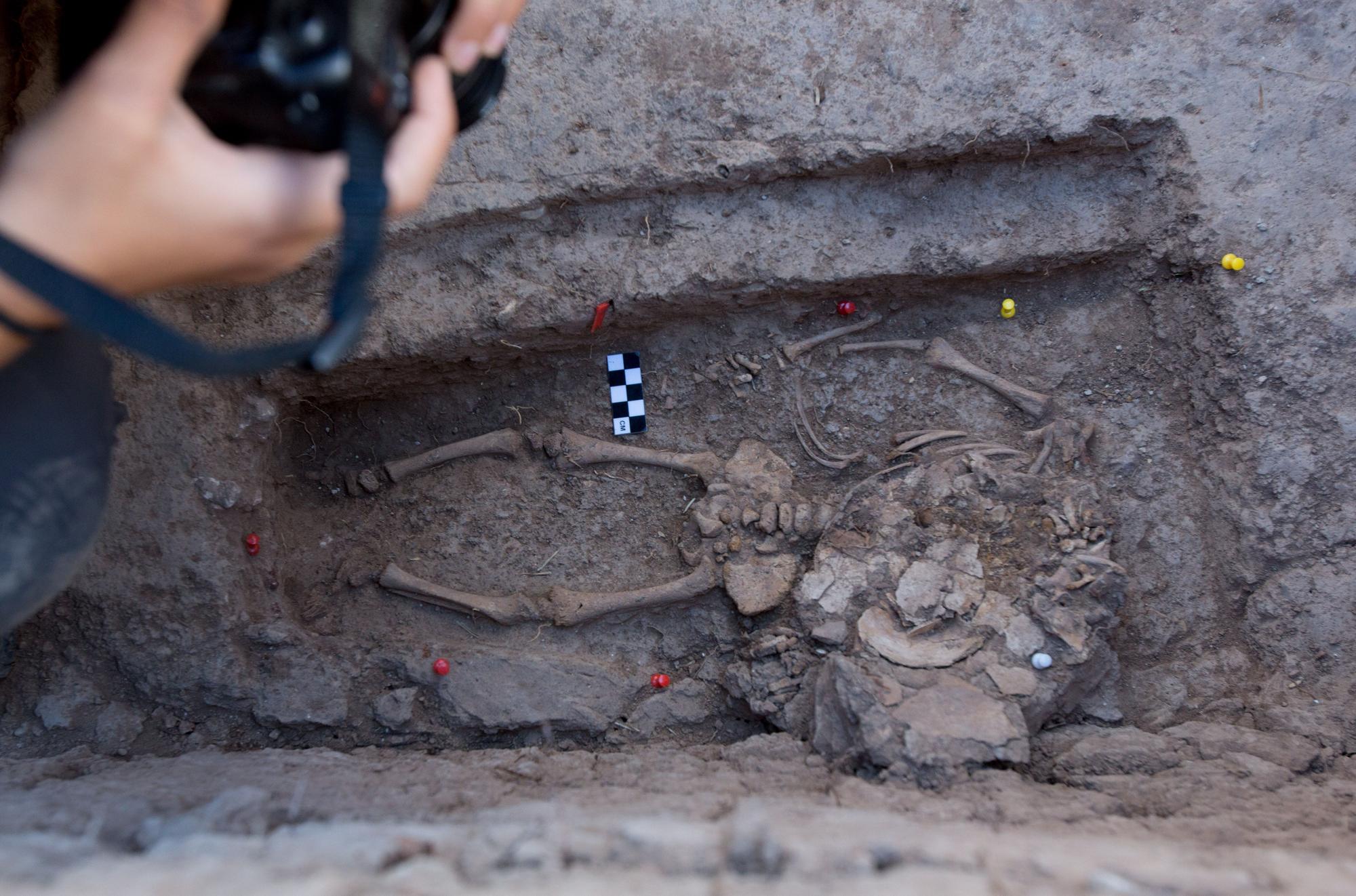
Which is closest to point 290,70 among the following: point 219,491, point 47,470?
point 47,470

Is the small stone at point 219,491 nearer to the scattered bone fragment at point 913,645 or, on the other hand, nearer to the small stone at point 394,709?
the small stone at point 394,709

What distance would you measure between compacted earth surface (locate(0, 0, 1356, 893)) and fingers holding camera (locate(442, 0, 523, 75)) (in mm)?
1403

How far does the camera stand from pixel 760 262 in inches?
131

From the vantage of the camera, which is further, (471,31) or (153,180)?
(471,31)

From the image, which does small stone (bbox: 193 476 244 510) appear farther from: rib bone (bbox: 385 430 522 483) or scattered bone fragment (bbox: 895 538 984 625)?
scattered bone fragment (bbox: 895 538 984 625)

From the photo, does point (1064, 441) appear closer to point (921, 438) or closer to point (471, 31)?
point (921, 438)

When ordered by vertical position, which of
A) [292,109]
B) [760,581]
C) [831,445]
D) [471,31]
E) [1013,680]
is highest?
[471,31]

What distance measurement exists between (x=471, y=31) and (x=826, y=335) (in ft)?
6.89

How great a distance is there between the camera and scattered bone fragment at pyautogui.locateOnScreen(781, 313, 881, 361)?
357 cm

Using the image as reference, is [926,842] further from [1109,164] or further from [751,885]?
[1109,164]

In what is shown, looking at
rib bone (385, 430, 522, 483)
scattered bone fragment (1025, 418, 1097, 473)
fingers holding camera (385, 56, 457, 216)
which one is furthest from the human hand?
scattered bone fragment (1025, 418, 1097, 473)

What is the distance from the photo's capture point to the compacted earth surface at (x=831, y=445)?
3074 millimetres

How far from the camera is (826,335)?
3.58 metres

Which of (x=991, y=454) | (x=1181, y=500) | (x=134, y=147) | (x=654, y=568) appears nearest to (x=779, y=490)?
(x=654, y=568)
